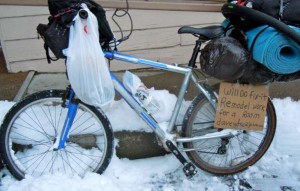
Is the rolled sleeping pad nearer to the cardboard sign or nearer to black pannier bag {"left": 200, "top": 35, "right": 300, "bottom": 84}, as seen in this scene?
black pannier bag {"left": 200, "top": 35, "right": 300, "bottom": 84}

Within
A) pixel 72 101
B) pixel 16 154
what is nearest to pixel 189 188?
pixel 72 101

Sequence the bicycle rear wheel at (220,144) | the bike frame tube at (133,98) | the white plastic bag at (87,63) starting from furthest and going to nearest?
the bicycle rear wheel at (220,144) → the bike frame tube at (133,98) → the white plastic bag at (87,63)

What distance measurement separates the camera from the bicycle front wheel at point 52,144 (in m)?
2.81

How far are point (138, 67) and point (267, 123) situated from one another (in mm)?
1622

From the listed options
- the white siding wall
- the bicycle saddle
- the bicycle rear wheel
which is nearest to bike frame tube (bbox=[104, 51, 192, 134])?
the bicycle rear wheel

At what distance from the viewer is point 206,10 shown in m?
3.90

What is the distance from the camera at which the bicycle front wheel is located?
2807mm

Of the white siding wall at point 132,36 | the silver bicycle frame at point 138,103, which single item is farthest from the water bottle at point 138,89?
the white siding wall at point 132,36

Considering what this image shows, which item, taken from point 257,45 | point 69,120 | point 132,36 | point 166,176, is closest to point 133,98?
point 69,120

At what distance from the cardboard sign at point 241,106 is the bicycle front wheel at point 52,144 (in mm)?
893

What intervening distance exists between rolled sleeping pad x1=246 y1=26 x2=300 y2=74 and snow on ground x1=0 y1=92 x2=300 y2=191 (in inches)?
36.2

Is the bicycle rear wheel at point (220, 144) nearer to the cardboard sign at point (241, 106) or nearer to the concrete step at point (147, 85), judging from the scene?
the cardboard sign at point (241, 106)

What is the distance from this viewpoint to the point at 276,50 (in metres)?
2.30

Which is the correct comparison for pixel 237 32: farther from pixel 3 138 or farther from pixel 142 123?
pixel 3 138
